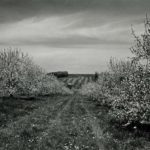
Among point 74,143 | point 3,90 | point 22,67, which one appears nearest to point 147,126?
point 74,143

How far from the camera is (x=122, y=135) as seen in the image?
816 inches

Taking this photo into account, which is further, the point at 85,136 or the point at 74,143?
the point at 85,136

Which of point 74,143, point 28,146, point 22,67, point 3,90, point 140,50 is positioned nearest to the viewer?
point 28,146

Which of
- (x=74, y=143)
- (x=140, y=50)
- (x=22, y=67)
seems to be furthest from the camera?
(x=22, y=67)

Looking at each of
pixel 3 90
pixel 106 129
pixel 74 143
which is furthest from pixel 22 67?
pixel 74 143

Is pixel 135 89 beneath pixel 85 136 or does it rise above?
above

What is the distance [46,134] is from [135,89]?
286 inches

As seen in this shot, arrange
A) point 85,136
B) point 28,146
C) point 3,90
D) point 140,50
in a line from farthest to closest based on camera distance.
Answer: point 3,90 < point 140,50 < point 85,136 < point 28,146

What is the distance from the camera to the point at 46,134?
66.7 feet

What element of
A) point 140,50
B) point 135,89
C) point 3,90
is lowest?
point 3,90

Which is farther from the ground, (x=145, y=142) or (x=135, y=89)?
(x=135, y=89)

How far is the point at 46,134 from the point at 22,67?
52042mm

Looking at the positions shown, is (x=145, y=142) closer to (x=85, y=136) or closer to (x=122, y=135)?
(x=122, y=135)

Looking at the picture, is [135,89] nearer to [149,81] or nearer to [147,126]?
[149,81]
